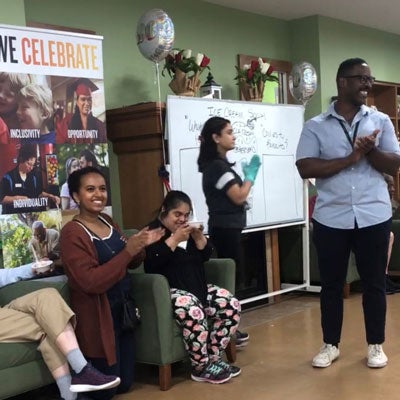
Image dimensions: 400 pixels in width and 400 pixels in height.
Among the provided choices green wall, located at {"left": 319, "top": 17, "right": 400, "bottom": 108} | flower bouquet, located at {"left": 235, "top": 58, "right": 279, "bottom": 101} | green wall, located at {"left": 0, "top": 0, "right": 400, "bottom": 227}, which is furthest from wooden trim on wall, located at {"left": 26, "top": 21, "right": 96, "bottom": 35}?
green wall, located at {"left": 319, "top": 17, "right": 400, "bottom": 108}

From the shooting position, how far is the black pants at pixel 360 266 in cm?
285

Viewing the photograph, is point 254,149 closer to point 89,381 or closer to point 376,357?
point 376,357

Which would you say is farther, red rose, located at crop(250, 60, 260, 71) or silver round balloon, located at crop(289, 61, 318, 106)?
silver round balloon, located at crop(289, 61, 318, 106)

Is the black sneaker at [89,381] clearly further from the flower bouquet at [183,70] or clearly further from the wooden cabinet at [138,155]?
the flower bouquet at [183,70]

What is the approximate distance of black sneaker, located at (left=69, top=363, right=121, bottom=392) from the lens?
2.47 metres

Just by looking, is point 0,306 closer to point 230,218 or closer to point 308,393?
point 230,218

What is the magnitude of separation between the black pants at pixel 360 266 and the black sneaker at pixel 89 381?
1126 mm

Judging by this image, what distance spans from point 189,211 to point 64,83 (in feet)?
3.34

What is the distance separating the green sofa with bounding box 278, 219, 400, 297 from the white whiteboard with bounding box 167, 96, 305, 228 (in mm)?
268

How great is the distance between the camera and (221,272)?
3.19 m

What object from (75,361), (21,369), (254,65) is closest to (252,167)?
(254,65)

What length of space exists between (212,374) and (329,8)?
3.79 metres

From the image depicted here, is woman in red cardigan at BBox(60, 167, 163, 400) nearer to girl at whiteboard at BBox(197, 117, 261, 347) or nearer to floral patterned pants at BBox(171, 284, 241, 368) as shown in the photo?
floral patterned pants at BBox(171, 284, 241, 368)

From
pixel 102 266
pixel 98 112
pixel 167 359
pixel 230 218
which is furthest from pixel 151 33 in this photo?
pixel 167 359
